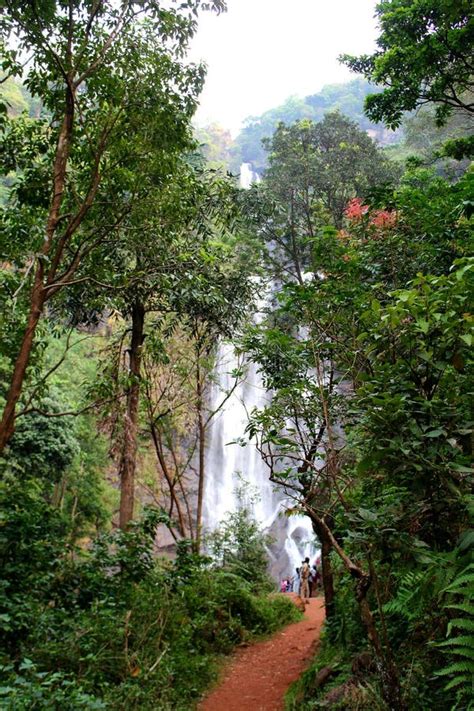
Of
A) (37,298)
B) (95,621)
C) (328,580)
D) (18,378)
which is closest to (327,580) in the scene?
(328,580)

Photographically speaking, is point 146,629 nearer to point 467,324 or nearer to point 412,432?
point 412,432

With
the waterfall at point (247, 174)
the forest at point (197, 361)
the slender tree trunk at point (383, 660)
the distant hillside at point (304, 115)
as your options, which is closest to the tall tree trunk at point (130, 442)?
the forest at point (197, 361)

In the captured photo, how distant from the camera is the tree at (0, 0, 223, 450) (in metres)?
4.14

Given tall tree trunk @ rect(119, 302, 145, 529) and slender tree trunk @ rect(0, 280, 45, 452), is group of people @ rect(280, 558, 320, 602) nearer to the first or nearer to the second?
tall tree trunk @ rect(119, 302, 145, 529)

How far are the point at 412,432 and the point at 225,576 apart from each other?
25.4 feet

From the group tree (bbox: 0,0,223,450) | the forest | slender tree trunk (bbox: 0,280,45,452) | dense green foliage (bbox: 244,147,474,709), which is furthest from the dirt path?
tree (bbox: 0,0,223,450)

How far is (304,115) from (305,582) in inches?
1550

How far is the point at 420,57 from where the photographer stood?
6.82 metres

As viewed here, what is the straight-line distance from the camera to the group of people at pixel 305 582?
12.6 metres

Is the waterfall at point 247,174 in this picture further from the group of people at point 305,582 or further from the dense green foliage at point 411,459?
the dense green foliage at point 411,459

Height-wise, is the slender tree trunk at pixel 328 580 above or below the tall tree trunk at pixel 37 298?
below

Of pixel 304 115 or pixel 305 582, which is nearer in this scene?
pixel 305 582

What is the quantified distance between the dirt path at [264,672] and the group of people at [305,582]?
12.0ft

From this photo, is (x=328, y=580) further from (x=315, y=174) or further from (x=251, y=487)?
(x=251, y=487)
